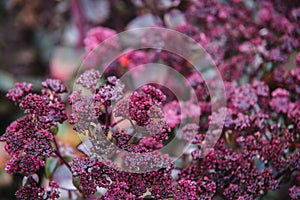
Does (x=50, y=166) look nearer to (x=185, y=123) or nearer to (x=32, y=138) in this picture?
(x=32, y=138)

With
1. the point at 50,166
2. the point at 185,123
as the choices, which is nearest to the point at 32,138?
the point at 50,166

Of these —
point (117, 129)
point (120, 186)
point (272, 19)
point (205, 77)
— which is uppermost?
point (272, 19)

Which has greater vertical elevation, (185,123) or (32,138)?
(185,123)

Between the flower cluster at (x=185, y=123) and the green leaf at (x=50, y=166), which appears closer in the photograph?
the flower cluster at (x=185, y=123)

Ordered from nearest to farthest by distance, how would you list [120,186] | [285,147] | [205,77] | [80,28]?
[120,186]
[285,147]
[205,77]
[80,28]

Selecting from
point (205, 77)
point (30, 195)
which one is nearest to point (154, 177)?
point (30, 195)

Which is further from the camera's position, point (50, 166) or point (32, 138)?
point (50, 166)

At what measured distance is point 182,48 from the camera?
1.08m

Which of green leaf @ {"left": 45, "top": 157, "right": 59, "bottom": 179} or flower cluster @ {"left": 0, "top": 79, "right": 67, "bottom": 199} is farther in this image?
green leaf @ {"left": 45, "top": 157, "right": 59, "bottom": 179}

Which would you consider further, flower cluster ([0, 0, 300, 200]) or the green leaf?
the green leaf

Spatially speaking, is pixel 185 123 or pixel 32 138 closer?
pixel 32 138

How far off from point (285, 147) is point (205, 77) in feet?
0.95

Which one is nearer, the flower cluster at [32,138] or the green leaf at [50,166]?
the flower cluster at [32,138]

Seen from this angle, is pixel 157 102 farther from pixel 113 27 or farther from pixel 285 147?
pixel 113 27
